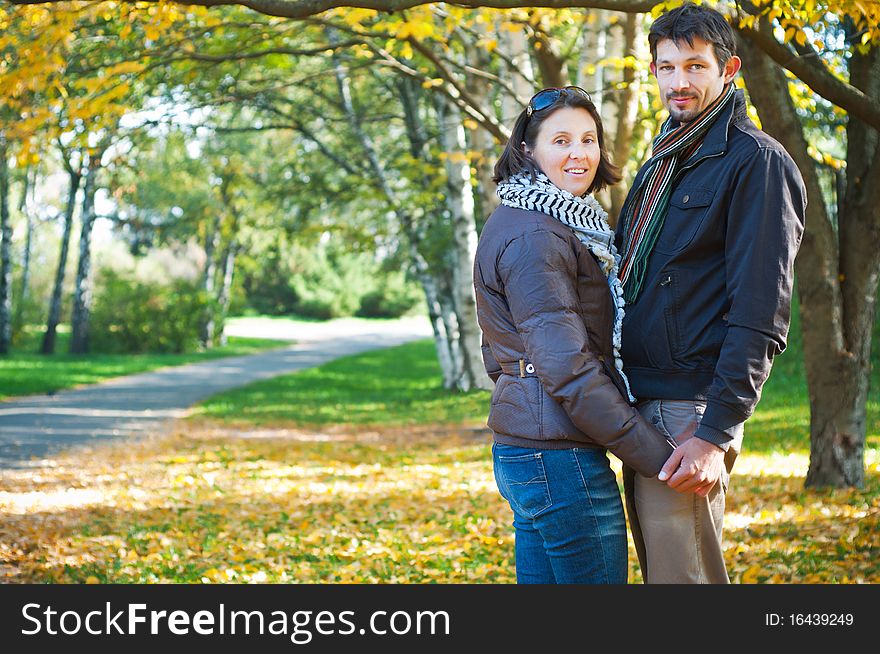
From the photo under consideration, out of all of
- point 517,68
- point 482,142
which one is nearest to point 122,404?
point 482,142

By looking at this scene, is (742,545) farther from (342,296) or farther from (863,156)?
(342,296)

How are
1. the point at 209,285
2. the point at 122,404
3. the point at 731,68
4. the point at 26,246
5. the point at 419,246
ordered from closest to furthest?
the point at 731,68 → the point at 122,404 → the point at 419,246 → the point at 26,246 → the point at 209,285

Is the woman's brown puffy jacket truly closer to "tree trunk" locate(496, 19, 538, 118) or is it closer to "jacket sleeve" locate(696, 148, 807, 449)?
"jacket sleeve" locate(696, 148, 807, 449)

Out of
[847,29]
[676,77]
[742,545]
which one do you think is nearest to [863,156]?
[847,29]

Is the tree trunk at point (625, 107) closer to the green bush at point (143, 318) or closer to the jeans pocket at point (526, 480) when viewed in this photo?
the jeans pocket at point (526, 480)

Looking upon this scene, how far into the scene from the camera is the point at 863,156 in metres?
7.01

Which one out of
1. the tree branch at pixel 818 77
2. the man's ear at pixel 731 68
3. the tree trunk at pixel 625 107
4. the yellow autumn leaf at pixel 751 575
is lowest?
the yellow autumn leaf at pixel 751 575

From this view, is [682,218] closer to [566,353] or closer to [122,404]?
[566,353]

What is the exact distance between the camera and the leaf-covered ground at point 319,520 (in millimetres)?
6293

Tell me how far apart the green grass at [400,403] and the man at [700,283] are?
7875 mm

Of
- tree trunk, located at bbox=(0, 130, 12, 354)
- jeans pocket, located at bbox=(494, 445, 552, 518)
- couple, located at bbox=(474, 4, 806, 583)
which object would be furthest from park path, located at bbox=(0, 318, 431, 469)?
couple, located at bbox=(474, 4, 806, 583)

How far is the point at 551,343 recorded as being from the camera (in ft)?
8.90

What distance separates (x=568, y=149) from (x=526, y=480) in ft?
3.33

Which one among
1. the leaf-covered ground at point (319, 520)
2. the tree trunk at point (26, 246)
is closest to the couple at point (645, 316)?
the leaf-covered ground at point (319, 520)
